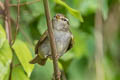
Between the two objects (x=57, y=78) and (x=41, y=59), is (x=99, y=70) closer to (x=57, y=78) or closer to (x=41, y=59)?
(x=41, y=59)

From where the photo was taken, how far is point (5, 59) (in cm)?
251

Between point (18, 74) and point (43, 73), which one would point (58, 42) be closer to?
point (43, 73)

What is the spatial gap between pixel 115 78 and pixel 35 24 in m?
1.11

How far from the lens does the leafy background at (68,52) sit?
2635 mm

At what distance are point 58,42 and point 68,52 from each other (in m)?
0.66

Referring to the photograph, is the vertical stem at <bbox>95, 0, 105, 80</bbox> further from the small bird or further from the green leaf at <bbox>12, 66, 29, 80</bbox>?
the green leaf at <bbox>12, 66, 29, 80</bbox>

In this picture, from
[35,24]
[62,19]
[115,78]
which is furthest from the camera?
[115,78]

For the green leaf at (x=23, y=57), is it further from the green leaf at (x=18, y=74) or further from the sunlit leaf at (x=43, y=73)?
the sunlit leaf at (x=43, y=73)

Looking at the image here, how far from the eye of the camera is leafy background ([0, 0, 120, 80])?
2635 mm

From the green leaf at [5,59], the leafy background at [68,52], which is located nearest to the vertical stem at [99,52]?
the leafy background at [68,52]

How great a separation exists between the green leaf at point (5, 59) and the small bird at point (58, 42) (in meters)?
0.43

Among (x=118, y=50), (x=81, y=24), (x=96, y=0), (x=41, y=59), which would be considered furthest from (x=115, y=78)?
(x=41, y=59)

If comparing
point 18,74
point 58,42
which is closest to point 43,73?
point 58,42

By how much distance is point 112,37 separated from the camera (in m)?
4.47
